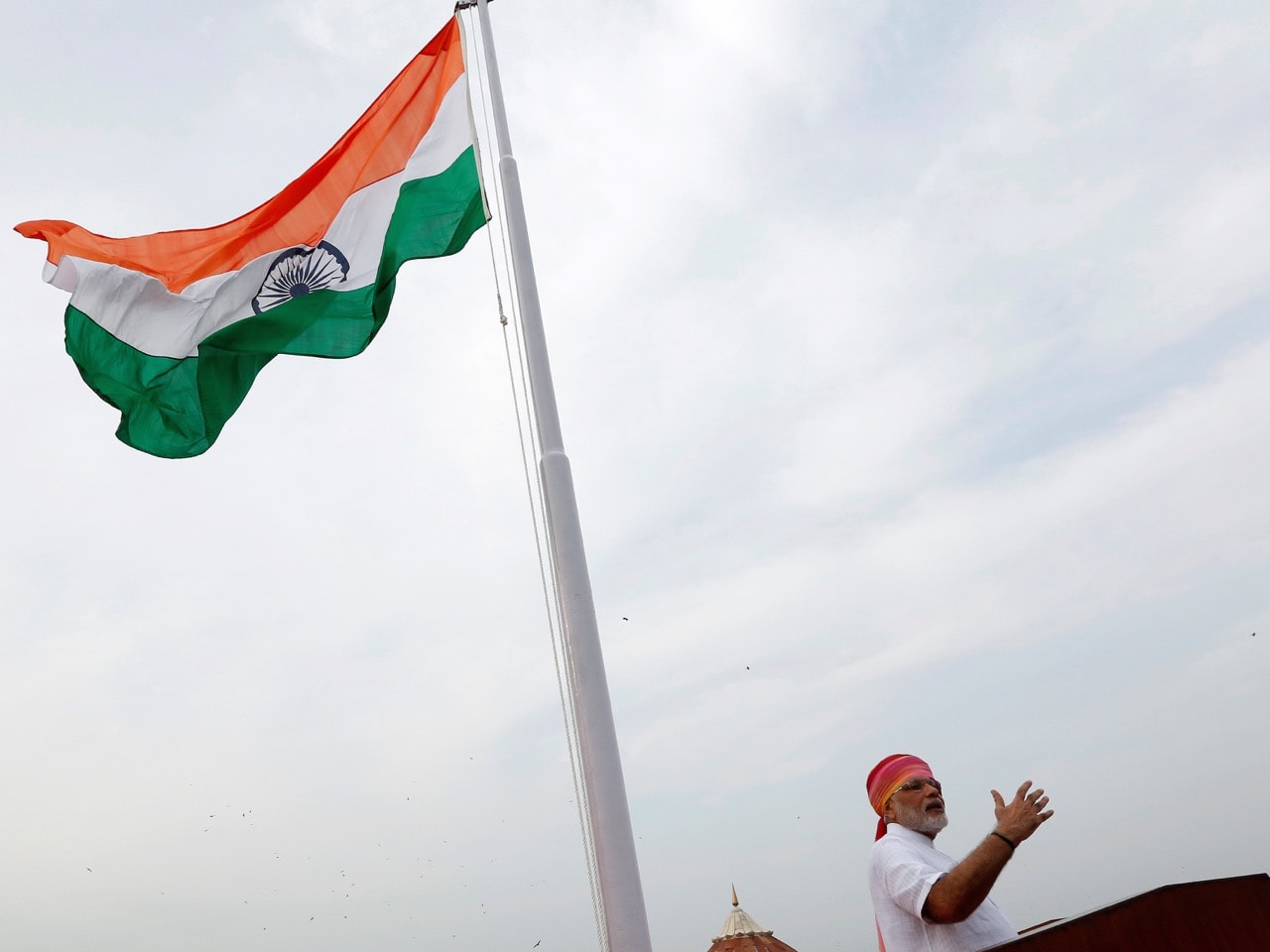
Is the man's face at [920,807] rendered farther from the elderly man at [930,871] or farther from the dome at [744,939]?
the dome at [744,939]

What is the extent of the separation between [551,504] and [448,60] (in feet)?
12.1

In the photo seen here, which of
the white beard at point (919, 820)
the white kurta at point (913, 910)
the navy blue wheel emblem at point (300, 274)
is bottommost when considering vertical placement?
the white kurta at point (913, 910)

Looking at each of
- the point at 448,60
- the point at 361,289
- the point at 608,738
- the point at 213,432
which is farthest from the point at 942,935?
the point at 448,60

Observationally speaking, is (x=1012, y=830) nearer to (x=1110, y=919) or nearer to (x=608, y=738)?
(x=1110, y=919)

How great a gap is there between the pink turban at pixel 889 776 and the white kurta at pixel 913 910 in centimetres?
32

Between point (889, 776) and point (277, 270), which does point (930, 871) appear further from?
point (277, 270)

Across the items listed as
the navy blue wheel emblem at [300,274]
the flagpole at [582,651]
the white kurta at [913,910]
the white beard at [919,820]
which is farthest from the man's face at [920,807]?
the navy blue wheel emblem at [300,274]

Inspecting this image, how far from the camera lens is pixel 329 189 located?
24.5 feet

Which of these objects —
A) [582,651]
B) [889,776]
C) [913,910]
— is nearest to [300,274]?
[582,651]

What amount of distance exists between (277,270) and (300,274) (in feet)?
0.59

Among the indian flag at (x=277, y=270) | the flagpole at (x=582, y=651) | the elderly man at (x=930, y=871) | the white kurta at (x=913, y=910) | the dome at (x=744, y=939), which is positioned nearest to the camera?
the elderly man at (x=930, y=871)

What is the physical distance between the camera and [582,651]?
16.8 ft

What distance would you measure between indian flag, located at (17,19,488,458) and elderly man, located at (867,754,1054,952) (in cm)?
454

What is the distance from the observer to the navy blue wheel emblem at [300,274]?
7207 mm
